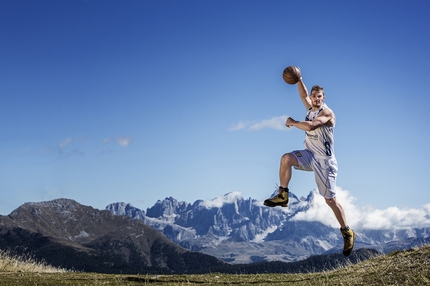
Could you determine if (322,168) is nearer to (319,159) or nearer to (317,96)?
(319,159)

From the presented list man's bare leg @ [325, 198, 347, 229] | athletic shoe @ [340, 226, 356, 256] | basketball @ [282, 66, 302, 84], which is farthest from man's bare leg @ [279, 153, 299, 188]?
basketball @ [282, 66, 302, 84]

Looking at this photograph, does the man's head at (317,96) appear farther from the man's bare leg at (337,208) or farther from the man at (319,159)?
the man's bare leg at (337,208)

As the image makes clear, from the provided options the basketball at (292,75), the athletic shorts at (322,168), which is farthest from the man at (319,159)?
the basketball at (292,75)

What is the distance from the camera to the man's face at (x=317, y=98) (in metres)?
9.48

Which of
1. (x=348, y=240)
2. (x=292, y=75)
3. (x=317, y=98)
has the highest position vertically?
(x=292, y=75)

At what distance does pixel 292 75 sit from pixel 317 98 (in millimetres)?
1349

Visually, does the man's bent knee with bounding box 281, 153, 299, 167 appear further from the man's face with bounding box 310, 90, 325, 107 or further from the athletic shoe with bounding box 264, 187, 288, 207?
the man's face with bounding box 310, 90, 325, 107

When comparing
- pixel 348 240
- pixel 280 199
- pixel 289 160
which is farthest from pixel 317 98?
pixel 348 240

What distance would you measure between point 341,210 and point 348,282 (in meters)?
1.84

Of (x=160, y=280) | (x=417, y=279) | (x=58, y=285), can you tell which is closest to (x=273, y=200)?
(x=417, y=279)

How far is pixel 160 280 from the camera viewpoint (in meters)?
12.3

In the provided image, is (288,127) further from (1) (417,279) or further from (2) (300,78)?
(1) (417,279)

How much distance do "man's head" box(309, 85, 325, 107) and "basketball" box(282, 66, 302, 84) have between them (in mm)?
1060

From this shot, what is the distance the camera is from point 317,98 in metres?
9.47
